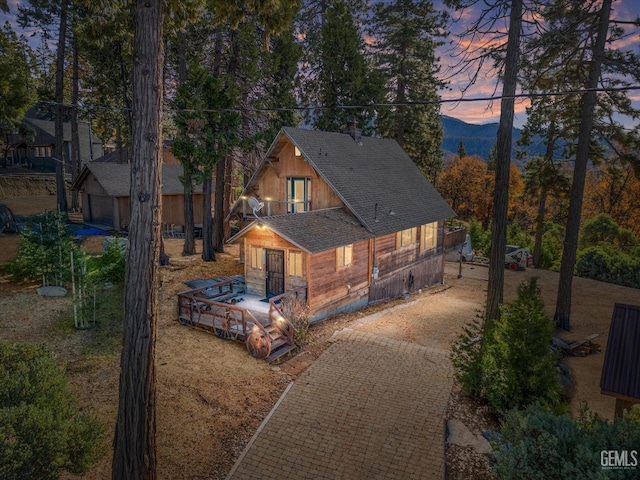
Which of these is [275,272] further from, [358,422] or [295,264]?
[358,422]

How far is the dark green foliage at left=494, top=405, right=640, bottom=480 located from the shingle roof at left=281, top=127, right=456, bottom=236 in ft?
43.1

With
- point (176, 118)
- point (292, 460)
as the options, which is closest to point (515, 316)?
point (292, 460)

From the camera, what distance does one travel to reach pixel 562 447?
5707 mm

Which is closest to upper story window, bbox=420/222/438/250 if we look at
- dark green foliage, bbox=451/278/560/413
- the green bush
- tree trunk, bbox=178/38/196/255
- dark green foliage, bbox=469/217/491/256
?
tree trunk, bbox=178/38/196/255

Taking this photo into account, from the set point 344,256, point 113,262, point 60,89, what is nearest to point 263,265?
point 344,256

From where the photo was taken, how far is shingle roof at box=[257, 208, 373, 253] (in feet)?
51.4

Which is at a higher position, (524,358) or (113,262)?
(113,262)

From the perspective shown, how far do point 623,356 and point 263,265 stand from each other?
1295 centimetres

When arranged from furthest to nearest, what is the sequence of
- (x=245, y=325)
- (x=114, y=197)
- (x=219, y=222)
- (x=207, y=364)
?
1. (x=114, y=197)
2. (x=219, y=222)
3. (x=245, y=325)
4. (x=207, y=364)

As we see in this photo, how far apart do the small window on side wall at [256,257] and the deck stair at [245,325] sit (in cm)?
214

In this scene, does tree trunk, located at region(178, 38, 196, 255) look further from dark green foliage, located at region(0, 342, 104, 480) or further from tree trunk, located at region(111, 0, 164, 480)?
dark green foliage, located at region(0, 342, 104, 480)

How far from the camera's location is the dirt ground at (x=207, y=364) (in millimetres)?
8531

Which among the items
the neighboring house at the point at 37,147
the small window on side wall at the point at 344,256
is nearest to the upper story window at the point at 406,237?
the small window on side wall at the point at 344,256

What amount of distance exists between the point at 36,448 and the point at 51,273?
44.5ft
